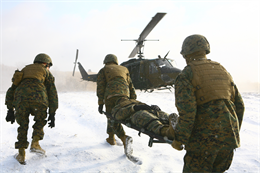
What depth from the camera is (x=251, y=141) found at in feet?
13.4

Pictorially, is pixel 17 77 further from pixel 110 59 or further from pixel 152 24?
pixel 152 24

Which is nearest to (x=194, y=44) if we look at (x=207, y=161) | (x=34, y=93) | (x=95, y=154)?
(x=207, y=161)

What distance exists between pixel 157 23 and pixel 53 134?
5.84 meters

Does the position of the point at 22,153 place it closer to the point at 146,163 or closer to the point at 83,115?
the point at 146,163

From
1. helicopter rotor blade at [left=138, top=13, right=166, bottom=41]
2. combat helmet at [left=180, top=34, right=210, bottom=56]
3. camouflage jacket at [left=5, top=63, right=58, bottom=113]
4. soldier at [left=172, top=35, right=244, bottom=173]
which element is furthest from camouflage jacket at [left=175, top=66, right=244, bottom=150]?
helicopter rotor blade at [left=138, top=13, right=166, bottom=41]

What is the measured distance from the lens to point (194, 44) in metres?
2.02

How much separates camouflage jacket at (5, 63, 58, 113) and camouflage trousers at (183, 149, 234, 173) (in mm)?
2576

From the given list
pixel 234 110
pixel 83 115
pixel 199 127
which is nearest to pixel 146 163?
pixel 199 127

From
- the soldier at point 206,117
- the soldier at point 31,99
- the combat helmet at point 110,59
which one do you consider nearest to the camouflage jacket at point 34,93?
the soldier at point 31,99

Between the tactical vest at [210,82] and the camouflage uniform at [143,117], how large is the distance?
83 cm

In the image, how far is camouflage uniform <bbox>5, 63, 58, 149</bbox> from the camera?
317 centimetres

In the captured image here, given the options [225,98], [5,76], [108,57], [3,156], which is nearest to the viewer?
[225,98]

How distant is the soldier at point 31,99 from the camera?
10.4 ft

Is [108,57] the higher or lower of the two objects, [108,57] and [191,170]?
the higher
